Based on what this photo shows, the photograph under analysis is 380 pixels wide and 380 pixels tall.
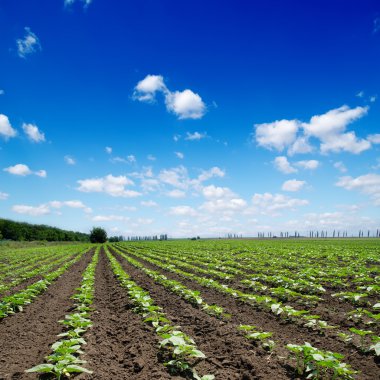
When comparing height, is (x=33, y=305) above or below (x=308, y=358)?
below

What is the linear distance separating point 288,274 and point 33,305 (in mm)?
10876

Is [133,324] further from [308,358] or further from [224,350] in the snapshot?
[308,358]

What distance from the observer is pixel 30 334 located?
7.03 m

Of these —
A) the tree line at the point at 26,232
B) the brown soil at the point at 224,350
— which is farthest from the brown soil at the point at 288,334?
the tree line at the point at 26,232

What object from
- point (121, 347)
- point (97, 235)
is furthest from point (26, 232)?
point (121, 347)

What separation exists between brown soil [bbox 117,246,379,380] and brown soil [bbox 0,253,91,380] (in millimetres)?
4375

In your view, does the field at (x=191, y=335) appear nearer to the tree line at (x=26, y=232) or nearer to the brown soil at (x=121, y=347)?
the brown soil at (x=121, y=347)

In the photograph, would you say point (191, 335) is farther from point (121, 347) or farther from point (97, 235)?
point (97, 235)

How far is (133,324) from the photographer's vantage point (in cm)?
750

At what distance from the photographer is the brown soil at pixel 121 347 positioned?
16.1ft

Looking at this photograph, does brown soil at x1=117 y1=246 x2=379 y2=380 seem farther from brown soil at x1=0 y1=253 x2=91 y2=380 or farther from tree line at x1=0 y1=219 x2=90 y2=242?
tree line at x1=0 y1=219 x2=90 y2=242

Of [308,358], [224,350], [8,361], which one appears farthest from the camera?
[224,350]

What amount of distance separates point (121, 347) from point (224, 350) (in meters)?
2.11

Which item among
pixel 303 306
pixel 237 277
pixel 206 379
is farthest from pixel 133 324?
pixel 237 277
